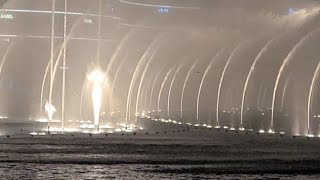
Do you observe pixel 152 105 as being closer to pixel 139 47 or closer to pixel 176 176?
pixel 139 47

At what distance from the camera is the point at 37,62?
19188 centimetres

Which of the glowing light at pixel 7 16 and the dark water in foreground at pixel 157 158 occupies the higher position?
the glowing light at pixel 7 16

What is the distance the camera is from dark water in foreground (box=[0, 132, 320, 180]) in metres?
38.0

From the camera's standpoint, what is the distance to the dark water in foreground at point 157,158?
3800 cm

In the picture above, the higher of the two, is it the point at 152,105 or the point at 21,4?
the point at 21,4

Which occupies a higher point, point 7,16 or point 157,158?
point 7,16

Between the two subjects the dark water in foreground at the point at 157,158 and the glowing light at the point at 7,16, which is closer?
the dark water in foreground at the point at 157,158

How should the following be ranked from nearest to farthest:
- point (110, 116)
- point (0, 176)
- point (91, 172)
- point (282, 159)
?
point (0, 176), point (91, 172), point (282, 159), point (110, 116)

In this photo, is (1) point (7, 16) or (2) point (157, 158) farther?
(1) point (7, 16)

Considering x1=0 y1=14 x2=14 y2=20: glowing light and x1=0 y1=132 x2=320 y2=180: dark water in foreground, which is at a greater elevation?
x1=0 y1=14 x2=14 y2=20: glowing light

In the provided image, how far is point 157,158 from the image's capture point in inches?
1855

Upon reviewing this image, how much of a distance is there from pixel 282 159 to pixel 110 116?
224 feet

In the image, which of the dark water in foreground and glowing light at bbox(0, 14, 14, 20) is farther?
glowing light at bbox(0, 14, 14, 20)

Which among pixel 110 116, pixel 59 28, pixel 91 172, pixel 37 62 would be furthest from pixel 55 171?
pixel 37 62
